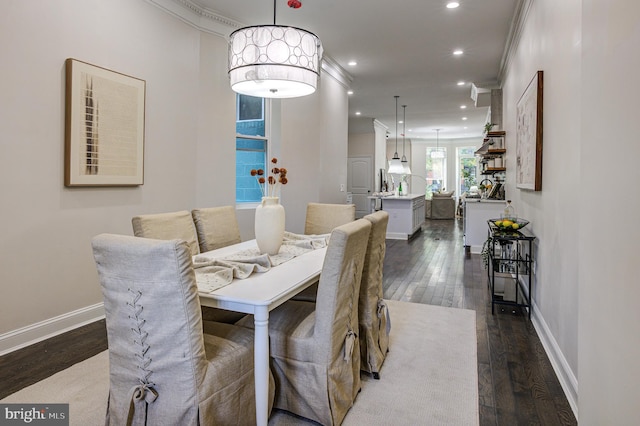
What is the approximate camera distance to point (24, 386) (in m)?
2.18

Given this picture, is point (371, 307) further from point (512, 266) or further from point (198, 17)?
point (198, 17)

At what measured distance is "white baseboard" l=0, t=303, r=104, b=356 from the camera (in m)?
2.62

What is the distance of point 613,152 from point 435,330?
235 centimetres

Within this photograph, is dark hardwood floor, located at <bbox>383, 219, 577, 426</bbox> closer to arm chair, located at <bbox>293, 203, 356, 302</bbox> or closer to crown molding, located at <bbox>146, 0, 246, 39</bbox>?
arm chair, located at <bbox>293, 203, 356, 302</bbox>

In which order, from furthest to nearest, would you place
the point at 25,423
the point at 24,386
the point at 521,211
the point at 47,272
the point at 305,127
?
1. the point at 305,127
2. the point at 521,211
3. the point at 47,272
4. the point at 24,386
5. the point at 25,423

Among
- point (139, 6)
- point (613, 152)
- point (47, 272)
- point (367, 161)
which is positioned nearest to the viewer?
point (613, 152)

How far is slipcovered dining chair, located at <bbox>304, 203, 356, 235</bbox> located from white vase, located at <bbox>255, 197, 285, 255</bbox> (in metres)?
1.01

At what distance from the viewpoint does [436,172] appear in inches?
608

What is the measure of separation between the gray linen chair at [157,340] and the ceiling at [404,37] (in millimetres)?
3339

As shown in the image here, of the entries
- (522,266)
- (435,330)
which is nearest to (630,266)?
(435,330)

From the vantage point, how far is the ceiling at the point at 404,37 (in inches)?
160

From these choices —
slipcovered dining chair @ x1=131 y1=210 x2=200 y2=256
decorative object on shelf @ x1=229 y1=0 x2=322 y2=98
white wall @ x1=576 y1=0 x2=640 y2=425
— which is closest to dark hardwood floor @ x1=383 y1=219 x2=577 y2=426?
white wall @ x1=576 y1=0 x2=640 y2=425

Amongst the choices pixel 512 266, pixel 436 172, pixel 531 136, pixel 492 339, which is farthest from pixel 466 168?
pixel 492 339

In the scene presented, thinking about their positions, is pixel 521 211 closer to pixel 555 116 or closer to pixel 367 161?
pixel 555 116
